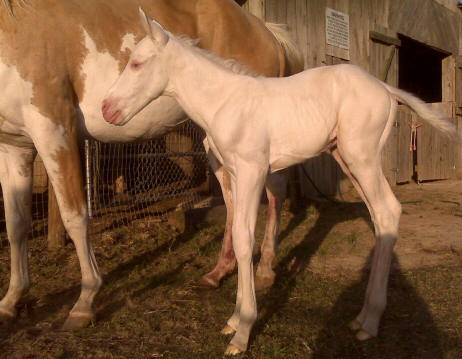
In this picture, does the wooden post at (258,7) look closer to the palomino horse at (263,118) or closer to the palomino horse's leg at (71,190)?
the palomino horse at (263,118)

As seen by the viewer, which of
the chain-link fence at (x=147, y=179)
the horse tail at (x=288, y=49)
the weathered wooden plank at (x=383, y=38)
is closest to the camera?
the horse tail at (x=288, y=49)

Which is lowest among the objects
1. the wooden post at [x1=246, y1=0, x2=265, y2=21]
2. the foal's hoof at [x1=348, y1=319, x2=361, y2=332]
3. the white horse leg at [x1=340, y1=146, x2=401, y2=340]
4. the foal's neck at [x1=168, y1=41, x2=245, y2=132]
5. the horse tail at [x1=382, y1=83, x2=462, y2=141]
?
the foal's hoof at [x1=348, y1=319, x2=361, y2=332]

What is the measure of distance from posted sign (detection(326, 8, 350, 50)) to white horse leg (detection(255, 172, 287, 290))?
180 inches

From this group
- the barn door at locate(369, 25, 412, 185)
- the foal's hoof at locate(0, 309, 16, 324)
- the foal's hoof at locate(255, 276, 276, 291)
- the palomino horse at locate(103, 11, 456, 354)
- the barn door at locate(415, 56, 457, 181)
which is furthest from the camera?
the barn door at locate(415, 56, 457, 181)

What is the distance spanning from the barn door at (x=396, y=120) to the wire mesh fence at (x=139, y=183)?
3.76m

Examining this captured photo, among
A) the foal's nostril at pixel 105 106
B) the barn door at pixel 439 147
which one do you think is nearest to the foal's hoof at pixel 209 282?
the foal's nostril at pixel 105 106

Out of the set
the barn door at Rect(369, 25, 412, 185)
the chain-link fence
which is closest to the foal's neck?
the chain-link fence

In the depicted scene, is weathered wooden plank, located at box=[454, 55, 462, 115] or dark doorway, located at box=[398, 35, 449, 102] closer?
weathered wooden plank, located at box=[454, 55, 462, 115]

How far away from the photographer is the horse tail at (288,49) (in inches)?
166

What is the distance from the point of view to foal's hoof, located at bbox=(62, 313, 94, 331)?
8.80ft

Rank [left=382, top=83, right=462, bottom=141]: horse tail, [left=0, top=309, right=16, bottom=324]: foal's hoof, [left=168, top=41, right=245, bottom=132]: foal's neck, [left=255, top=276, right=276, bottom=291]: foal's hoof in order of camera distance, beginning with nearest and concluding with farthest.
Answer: [left=168, top=41, right=245, bottom=132]: foal's neck
[left=382, top=83, right=462, bottom=141]: horse tail
[left=0, top=309, right=16, bottom=324]: foal's hoof
[left=255, top=276, right=276, bottom=291]: foal's hoof

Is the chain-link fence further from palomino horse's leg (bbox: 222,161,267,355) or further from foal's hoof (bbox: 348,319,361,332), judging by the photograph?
foal's hoof (bbox: 348,319,361,332)

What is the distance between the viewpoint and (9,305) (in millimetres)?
2967

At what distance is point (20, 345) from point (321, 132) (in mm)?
2133
